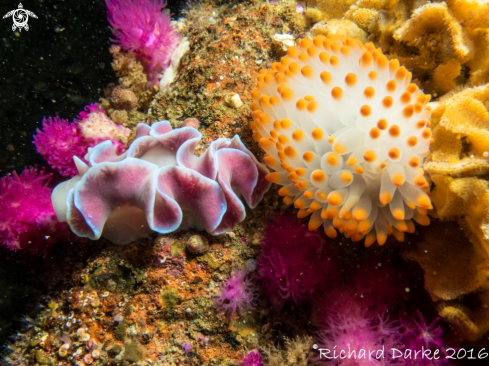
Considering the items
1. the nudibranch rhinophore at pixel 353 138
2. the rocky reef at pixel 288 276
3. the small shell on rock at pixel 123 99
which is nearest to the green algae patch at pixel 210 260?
the rocky reef at pixel 288 276

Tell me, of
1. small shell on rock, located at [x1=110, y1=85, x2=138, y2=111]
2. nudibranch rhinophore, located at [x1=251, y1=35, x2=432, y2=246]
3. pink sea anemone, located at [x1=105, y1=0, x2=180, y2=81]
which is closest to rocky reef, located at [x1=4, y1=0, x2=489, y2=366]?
nudibranch rhinophore, located at [x1=251, y1=35, x2=432, y2=246]

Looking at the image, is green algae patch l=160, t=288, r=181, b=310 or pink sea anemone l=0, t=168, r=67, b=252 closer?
green algae patch l=160, t=288, r=181, b=310

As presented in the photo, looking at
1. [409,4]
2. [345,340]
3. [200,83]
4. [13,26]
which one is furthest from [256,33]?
[345,340]

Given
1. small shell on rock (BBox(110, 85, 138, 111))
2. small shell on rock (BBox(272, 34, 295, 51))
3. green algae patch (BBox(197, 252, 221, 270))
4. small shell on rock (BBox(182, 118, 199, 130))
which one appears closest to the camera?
green algae patch (BBox(197, 252, 221, 270))

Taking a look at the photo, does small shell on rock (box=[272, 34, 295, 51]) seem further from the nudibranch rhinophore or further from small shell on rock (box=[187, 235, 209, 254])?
small shell on rock (box=[187, 235, 209, 254])

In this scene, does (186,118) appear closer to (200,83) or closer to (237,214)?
(200,83)

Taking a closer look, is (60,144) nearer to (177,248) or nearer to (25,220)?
(25,220)

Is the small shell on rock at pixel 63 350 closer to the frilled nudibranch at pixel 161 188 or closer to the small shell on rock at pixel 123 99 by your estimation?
the frilled nudibranch at pixel 161 188
